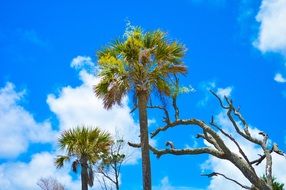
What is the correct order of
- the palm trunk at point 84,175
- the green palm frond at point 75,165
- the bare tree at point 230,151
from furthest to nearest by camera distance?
the green palm frond at point 75,165, the palm trunk at point 84,175, the bare tree at point 230,151

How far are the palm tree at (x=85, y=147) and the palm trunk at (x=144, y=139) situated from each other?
12252 mm

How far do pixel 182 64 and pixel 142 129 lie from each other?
3417mm

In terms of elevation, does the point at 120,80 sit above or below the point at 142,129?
above

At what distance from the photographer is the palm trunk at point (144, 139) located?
68.4 feet

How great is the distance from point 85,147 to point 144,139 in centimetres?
1365

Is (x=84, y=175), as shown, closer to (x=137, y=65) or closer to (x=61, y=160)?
(x=61, y=160)

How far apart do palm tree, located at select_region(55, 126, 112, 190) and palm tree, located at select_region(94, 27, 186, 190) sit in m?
11.4

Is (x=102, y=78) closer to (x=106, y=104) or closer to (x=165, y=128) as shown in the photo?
(x=106, y=104)

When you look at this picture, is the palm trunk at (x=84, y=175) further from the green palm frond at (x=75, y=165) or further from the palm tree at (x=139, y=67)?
the palm tree at (x=139, y=67)

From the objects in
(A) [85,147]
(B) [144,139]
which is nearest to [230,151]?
(B) [144,139]

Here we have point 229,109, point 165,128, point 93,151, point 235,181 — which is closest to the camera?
point 235,181

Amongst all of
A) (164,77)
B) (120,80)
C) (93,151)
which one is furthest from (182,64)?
(93,151)

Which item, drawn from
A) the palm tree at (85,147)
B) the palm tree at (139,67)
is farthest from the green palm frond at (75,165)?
the palm tree at (139,67)

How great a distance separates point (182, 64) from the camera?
77.9 feet
